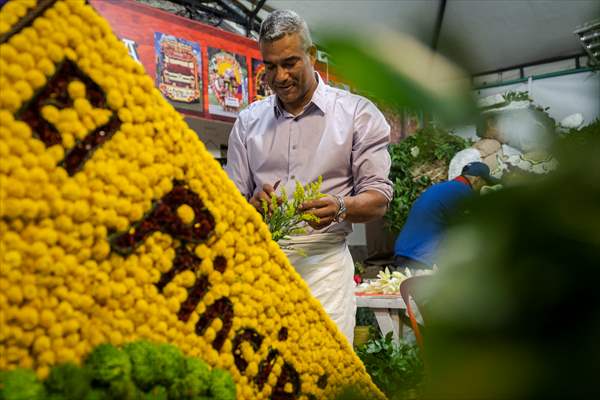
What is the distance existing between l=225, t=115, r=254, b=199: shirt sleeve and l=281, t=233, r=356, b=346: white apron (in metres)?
0.28

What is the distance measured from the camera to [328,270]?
75.4 inches

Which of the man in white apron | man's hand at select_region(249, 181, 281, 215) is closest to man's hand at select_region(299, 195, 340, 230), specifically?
man's hand at select_region(249, 181, 281, 215)

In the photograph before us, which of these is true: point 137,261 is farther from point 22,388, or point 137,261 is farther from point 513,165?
point 513,165

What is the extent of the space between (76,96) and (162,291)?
27 cm

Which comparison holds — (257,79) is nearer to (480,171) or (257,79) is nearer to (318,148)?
(318,148)

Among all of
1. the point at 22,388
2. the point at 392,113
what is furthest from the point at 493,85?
the point at 22,388

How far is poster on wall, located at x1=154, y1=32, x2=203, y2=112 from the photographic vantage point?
300 centimetres

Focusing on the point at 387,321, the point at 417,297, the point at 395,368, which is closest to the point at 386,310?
the point at 387,321

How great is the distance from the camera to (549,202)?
0.74 ft

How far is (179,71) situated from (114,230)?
2.54m

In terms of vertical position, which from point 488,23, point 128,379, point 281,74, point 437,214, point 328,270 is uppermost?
point 281,74

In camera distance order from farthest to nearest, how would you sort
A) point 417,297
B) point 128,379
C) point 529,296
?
point 128,379, point 417,297, point 529,296

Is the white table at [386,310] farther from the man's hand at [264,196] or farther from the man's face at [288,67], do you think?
the man's hand at [264,196]

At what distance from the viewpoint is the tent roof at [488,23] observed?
30 cm
